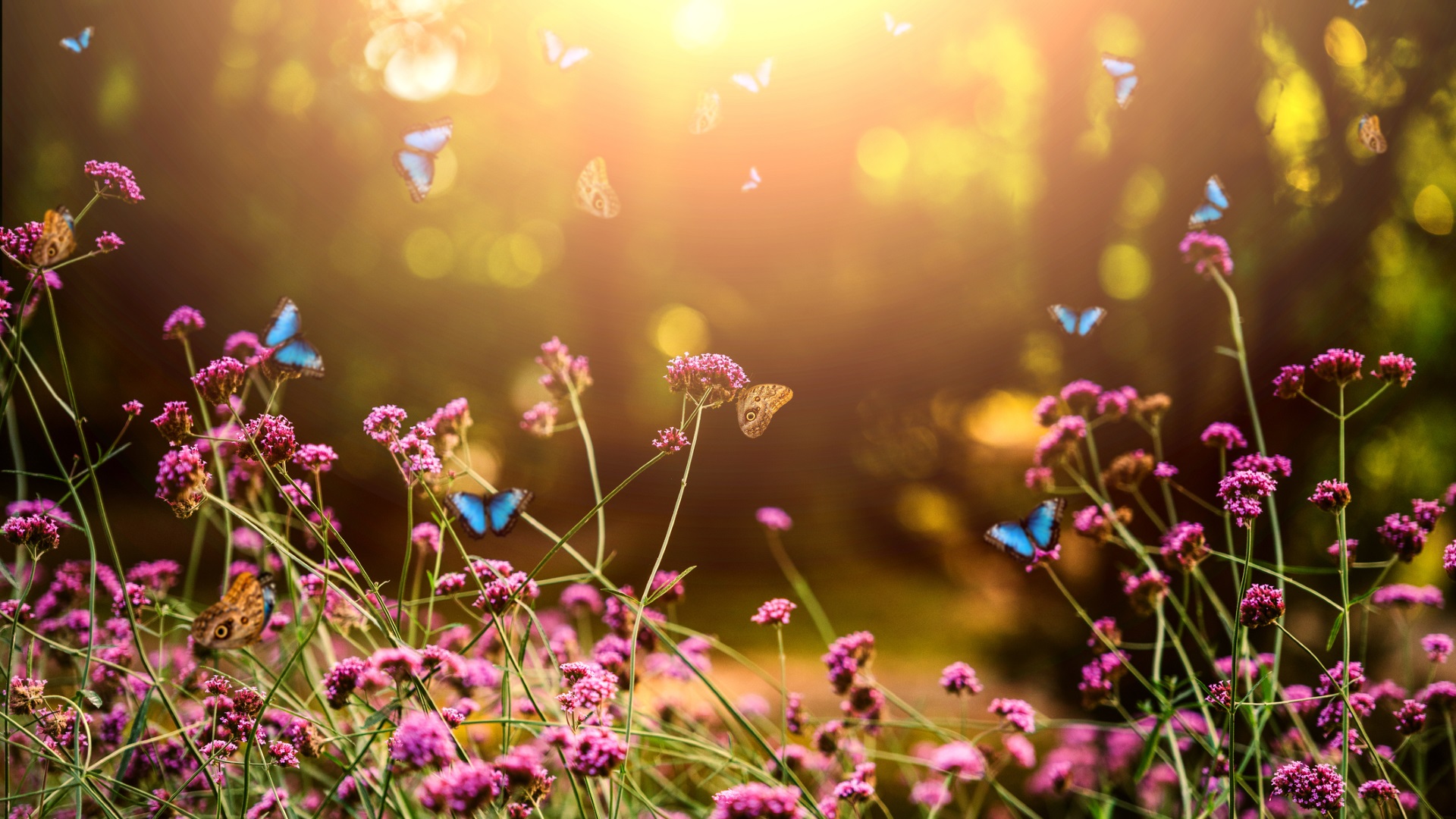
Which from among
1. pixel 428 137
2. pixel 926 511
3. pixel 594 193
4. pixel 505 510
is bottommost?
pixel 505 510

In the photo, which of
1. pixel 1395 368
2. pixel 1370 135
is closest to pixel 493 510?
pixel 1395 368

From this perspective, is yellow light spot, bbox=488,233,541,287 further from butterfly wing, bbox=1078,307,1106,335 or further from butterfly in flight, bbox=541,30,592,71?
butterfly wing, bbox=1078,307,1106,335

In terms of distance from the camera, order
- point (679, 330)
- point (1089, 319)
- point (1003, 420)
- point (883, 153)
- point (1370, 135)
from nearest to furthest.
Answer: point (1370, 135) < point (1089, 319) < point (1003, 420) < point (883, 153) < point (679, 330)

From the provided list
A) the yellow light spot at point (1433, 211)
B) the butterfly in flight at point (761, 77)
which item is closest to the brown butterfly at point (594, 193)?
the butterfly in flight at point (761, 77)

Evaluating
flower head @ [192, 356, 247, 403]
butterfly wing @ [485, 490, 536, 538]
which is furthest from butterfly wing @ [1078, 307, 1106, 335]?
flower head @ [192, 356, 247, 403]

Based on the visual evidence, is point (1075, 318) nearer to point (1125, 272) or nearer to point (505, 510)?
point (1125, 272)

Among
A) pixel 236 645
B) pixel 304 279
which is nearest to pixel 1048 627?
pixel 236 645

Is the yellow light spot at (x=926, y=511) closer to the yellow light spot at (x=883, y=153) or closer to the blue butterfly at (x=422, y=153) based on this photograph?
the yellow light spot at (x=883, y=153)
